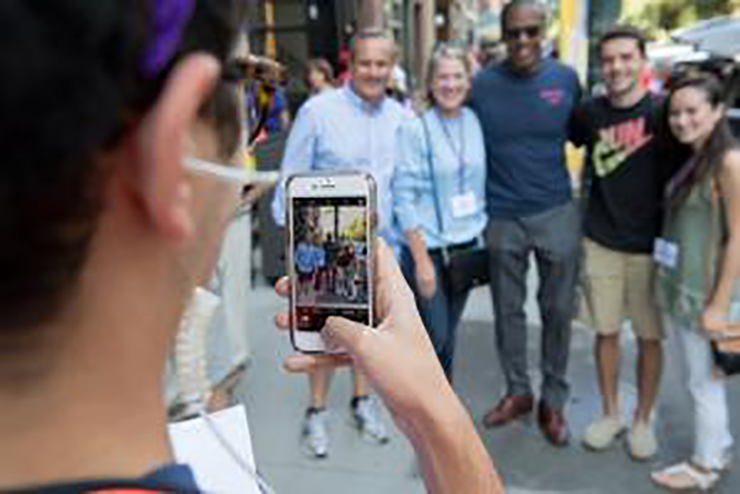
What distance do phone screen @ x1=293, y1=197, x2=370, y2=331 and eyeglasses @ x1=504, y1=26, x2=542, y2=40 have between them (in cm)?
174

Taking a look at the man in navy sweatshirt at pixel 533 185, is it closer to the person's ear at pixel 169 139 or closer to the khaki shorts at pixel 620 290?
the khaki shorts at pixel 620 290

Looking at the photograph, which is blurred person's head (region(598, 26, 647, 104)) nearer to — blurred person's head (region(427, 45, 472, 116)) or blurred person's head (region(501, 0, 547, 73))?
blurred person's head (region(501, 0, 547, 73))

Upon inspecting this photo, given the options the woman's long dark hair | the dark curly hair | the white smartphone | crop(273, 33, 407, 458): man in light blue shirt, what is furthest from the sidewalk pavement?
the dark curly hair

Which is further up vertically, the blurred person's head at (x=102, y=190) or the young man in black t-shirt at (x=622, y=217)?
the blurred person's head at (x=102, y=190)

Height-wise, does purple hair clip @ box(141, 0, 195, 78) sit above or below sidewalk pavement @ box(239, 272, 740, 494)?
above

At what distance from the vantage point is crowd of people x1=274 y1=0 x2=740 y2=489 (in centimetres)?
285

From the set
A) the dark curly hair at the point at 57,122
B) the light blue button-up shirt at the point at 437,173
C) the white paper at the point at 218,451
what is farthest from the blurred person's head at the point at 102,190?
the light blue button-up shirt at the point at 437,173

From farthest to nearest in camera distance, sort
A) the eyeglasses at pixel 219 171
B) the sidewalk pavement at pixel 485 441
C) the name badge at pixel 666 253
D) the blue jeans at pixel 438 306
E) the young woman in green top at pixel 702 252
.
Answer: the blue jeans at pixel 438 306, the sidewalk pavement at pixel 485 441, the name badge at pixel 666 253, the young woman in green top at pixel 702 252, the eyeglasses at pixel 219 171

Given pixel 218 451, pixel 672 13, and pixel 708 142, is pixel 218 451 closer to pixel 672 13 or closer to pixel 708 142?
pixel 708 142

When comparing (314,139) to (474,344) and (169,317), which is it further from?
(169,317)

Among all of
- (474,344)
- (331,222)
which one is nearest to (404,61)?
(474,344)

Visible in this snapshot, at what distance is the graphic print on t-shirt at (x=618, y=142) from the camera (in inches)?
113

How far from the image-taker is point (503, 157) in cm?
313

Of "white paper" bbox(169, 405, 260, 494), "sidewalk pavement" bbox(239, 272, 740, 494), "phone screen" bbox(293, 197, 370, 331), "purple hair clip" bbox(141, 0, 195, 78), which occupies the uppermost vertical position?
"purple hair clip" bbox(141, 0, 195, 78)
